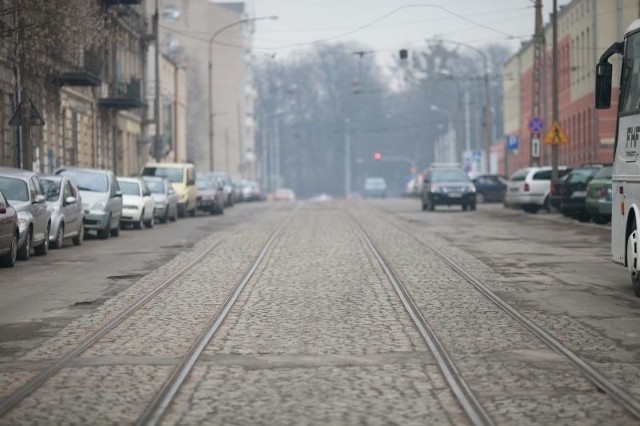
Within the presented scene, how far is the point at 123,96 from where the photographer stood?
63.3 metres

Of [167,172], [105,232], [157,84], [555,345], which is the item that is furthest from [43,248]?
[157,84]

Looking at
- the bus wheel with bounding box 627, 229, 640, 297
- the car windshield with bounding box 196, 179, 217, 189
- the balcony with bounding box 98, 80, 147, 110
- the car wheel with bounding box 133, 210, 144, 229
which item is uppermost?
the balcony with bounding box 98, 80, 147, 110

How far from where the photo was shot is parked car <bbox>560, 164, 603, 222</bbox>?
41.7 m

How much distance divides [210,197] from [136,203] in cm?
1606

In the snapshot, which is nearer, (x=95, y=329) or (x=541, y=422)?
(x=541, y=422)

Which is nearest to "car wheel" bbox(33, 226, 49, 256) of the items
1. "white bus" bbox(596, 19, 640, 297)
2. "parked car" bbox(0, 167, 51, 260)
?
"parked car" bbox(0, 167, 51, 260)

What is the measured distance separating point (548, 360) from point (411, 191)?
94580 mm

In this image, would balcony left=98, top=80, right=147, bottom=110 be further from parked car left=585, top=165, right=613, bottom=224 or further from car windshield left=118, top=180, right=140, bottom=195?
parked car left=585, top=165, right=613, bottom=224

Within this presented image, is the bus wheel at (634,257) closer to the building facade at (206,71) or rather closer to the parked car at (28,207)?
the parked car at (28,207)

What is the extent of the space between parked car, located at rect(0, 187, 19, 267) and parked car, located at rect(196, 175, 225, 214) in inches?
1276

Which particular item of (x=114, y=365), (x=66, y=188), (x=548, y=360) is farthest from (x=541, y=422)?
(x=66, y=188)

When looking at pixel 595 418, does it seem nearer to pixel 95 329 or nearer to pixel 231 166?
pixel 95 329

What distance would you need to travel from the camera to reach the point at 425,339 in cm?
1289

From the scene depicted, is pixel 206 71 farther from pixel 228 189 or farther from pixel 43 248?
pixel 43 248
